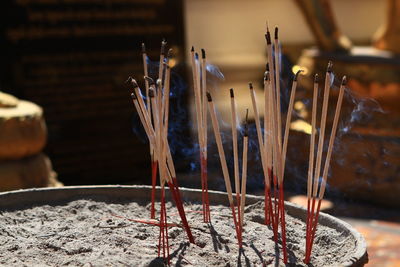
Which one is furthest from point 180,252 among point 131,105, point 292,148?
point 131,105

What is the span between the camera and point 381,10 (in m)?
13.7

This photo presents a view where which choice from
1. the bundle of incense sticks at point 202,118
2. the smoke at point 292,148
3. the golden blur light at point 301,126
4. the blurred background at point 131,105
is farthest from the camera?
the golden blur light at point 301,126

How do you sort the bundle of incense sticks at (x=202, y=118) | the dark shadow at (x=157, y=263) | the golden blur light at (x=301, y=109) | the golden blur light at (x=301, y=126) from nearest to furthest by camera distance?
the dark shadow at (x=157, y=263) → the bundle of incense sticks at (x=202, y=118) → the golden blur light at (x=301, y=126) → the golden blur light at (x=301, y=109)

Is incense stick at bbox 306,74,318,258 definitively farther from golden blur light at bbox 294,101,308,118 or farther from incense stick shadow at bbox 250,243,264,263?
golden blur light at bbox 294,101,308,118

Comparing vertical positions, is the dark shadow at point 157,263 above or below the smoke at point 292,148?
above

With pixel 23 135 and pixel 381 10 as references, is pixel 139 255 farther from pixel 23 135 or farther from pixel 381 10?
pixel 381 10

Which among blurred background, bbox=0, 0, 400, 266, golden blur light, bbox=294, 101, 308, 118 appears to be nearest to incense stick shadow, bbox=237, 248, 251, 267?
blurred background, bbox=0, 0, 400, 266

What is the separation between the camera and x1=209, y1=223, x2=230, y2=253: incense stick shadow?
128 centimetres

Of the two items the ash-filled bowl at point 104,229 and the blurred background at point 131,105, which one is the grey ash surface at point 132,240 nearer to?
the ash-filled bowl at point 104,229

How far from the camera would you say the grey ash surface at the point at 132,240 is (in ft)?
3.96

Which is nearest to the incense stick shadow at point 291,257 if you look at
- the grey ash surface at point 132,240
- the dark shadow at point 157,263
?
the grey ash surface at point 132,240

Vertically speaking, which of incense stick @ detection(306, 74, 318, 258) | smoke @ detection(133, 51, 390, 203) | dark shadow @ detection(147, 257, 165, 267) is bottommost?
smoke @ detection(133, 51, 390, 203)

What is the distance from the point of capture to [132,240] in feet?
4.35

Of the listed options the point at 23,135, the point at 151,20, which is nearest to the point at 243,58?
the point at 151,20
